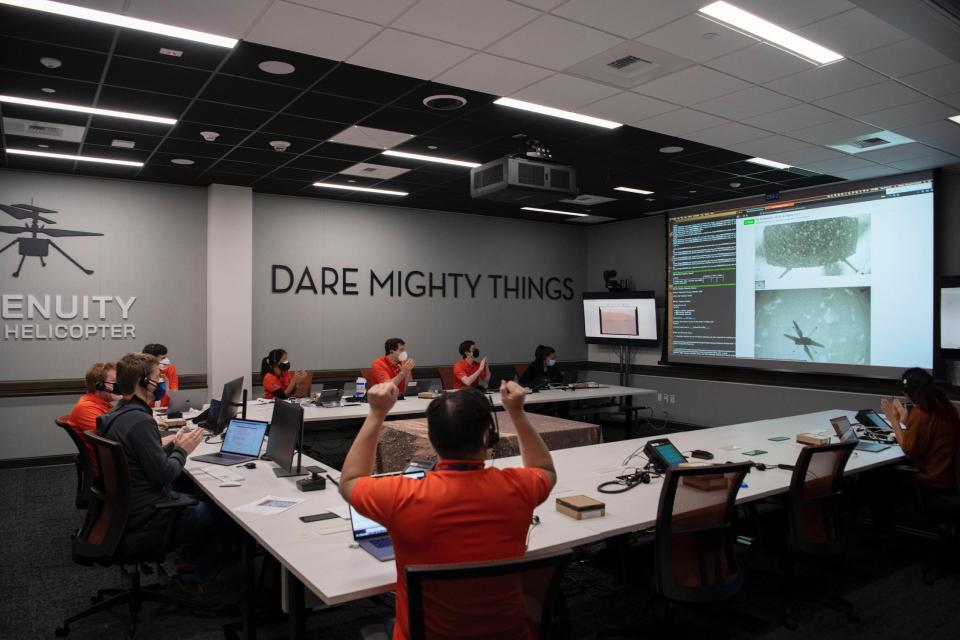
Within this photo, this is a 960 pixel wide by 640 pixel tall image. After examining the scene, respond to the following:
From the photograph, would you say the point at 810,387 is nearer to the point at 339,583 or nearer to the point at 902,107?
the point at 902,107

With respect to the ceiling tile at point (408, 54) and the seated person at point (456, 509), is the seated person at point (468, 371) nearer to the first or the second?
the ceiling tile at point (408, 54)

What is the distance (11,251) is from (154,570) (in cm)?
453

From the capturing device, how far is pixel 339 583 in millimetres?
2045

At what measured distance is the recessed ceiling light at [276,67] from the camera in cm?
389

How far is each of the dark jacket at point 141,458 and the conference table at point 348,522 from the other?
25 centimetres

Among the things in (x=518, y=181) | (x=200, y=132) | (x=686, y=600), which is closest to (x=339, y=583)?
(x=686, y=600)

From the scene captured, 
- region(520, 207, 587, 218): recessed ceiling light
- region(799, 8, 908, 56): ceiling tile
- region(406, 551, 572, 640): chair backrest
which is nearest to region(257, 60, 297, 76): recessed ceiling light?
region(799, 8, 908, 56): ceiling tile

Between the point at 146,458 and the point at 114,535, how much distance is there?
1.26 feet

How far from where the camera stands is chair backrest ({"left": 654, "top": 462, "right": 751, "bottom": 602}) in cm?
256

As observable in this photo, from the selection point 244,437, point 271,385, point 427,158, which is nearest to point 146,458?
point 244,437

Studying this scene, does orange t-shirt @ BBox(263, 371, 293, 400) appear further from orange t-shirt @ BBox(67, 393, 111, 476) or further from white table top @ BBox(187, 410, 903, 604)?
orange t-shirt @ BBox(67, 393, 111, 476)

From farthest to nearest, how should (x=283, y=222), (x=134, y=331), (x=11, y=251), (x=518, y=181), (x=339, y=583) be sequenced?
(x=283, y=222) → (x=134, y=331) → (x=11, y=251) → (x=518, y=181) → (x=339, y=583)

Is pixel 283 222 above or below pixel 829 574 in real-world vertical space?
above

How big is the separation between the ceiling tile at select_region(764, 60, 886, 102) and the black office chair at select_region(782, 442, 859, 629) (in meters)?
2.36
